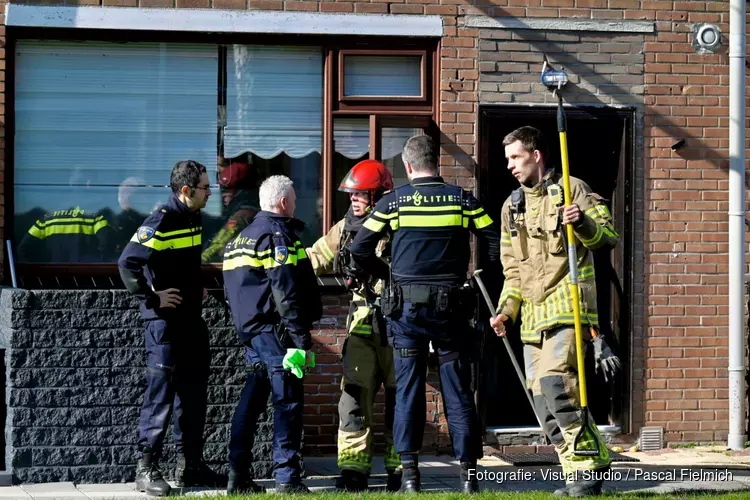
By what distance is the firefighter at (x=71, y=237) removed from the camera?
9547mm

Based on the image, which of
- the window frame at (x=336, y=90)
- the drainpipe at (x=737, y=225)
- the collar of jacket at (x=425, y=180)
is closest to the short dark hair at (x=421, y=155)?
the collar of jacket at (x=425, y=180)

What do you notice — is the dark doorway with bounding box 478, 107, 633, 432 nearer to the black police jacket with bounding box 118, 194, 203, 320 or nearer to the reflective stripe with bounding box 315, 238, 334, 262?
the reflective stripe with bounding box 315, 238, 334, 262

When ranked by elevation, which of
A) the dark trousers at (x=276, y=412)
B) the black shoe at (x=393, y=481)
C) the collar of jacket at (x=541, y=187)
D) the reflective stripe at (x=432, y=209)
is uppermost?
the collar of jacket at (x=541, y=187)

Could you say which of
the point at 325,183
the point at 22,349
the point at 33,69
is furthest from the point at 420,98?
the point at 22,349

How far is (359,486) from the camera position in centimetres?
809

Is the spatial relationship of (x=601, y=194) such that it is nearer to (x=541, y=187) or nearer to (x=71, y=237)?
(x=541, y=187)

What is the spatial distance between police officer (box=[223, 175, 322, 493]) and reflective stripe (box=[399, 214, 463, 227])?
692 millimetres

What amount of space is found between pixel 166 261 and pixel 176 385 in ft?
2.77

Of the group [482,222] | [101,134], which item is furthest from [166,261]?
[101,134]

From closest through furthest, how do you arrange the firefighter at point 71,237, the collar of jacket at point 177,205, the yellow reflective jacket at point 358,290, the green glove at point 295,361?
the green glove at point 295,361
the collar of jacket at point 177,205
the yellow reflective jacket at point 358,290
the firefighter at point 71,237

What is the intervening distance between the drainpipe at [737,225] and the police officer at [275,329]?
389 centimetres

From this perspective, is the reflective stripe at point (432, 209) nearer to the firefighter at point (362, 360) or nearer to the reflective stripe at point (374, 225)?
the reflective stripe at point (374, 225)

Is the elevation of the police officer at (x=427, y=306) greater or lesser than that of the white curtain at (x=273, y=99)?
lesser

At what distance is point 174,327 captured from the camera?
317 inches
